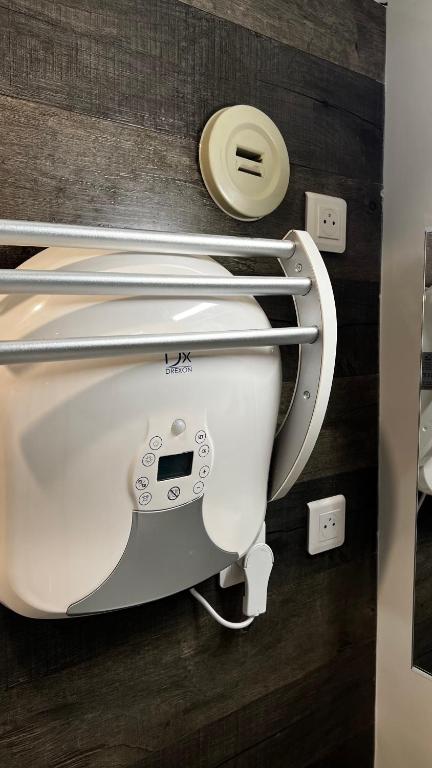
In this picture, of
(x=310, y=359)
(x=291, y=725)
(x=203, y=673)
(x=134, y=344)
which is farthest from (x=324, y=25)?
(x=291, y=725)

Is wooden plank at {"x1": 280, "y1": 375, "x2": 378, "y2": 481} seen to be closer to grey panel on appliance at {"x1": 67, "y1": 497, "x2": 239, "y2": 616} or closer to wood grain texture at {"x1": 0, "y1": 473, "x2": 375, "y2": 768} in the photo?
wood grain texture at {"x1": 0, "y1": 473, "x2": 375, "y2": 768}

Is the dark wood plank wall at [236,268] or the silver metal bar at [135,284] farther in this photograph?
the dark wood plank wall at [236,268]

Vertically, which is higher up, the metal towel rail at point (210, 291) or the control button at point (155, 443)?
the metal towel rail at point (210, 291)

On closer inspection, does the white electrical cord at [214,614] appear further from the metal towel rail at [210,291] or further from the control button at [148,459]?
the control button at [148,459]

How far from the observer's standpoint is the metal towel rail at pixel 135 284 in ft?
1.74

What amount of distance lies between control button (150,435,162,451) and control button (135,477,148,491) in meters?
0.03

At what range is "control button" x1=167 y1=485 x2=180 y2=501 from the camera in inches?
26.8

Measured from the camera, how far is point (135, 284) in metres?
0.58

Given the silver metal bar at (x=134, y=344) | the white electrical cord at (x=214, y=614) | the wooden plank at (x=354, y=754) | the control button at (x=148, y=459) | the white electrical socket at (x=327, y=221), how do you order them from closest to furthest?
the silver metal bar at (x=134, y=344)
the control button at (x=148, y=459)
the white electrical cord at (x=214, y=614)
the white electrical socket at (x=327, y=221)
the wooden plank at (x=354, y=754)

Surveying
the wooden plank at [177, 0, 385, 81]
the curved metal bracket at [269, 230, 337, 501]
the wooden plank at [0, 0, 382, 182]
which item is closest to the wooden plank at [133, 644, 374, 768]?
the curved metal bracket at [269, 230, 337, 501]

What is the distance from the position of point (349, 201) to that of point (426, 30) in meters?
0.31

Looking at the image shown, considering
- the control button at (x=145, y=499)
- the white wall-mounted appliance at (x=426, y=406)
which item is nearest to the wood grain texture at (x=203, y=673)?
the white wall-mounted appliance at (x=426, y=406)

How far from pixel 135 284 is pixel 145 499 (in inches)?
9.4

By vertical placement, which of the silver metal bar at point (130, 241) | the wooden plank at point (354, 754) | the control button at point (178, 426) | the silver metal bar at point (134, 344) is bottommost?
the wooden plank at point (354, 754)
